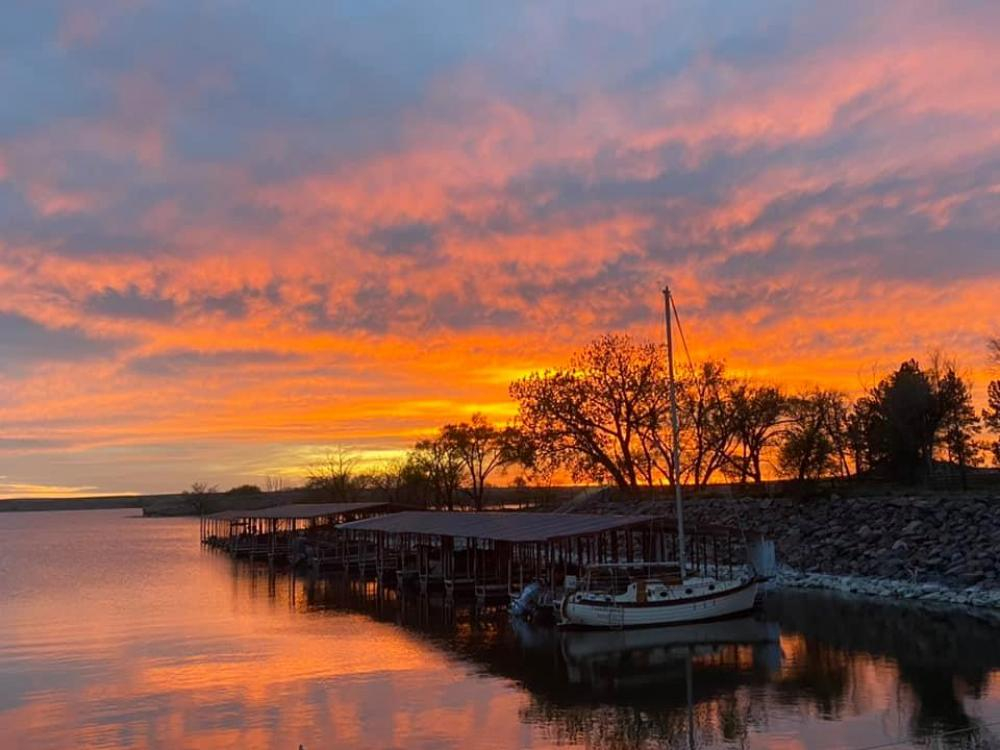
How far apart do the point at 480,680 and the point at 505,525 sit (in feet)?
54.6

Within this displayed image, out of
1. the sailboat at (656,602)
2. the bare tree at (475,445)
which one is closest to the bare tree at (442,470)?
the bare tree at (475,445)

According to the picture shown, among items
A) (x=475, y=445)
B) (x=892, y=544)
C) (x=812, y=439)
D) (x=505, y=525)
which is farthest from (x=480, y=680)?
(x=475, y=445)

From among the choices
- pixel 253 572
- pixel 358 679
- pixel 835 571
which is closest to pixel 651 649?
pixel 358 679

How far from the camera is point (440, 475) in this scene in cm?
10000

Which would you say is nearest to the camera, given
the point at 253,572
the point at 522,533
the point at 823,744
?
the point at 823,744

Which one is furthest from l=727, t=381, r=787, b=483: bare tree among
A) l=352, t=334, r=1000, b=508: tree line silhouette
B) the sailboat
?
the sailboat

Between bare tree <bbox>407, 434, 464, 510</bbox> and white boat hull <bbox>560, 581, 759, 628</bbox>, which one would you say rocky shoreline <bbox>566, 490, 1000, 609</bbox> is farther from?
bare tree <bbox>407, 434, 464, 510</bbox>

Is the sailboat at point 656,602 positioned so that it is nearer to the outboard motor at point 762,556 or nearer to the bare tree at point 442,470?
the outboard motor at point 762,556

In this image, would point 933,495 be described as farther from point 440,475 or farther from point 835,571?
point 440,475

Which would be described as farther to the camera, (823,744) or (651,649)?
(651,649)

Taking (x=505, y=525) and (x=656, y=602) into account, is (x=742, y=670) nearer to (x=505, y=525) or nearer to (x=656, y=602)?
(x=656, y=602)

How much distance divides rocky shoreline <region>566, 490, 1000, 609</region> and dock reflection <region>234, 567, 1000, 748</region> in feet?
9.20

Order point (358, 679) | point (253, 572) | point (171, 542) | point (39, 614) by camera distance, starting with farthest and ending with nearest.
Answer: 1. point (171, 542)
2. point (253, 572)
3. point (39, 614)
4. point (358, 679)

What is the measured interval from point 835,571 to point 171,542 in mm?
68758
